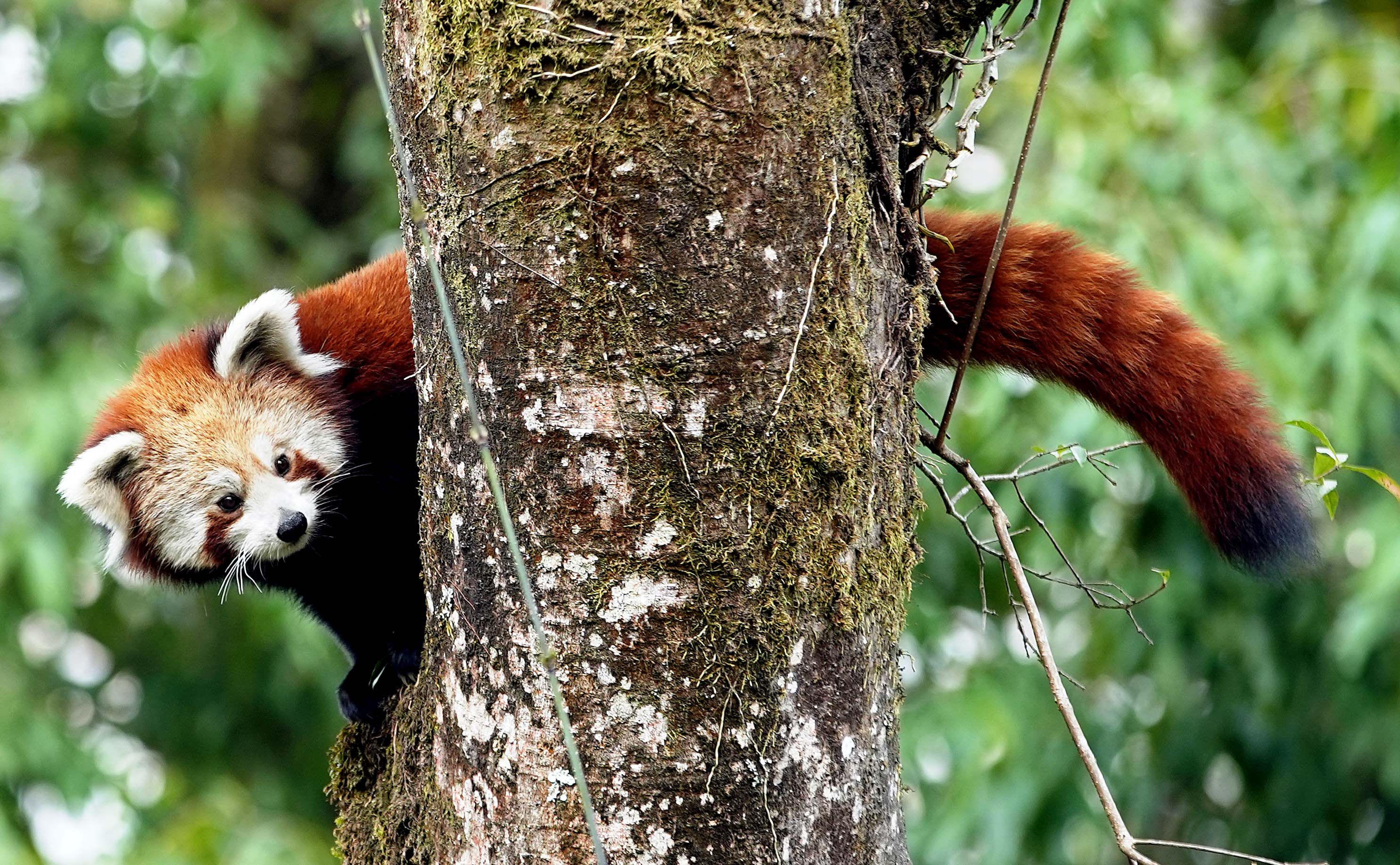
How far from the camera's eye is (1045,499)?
343 centimetres

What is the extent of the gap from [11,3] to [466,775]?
527 centimetres

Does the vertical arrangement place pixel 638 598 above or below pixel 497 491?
below

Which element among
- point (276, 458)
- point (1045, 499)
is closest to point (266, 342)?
point (276, 458)

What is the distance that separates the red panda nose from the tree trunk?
129 cm

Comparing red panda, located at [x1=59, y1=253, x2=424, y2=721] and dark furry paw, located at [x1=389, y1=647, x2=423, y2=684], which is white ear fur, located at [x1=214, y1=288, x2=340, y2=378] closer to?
red panda, located at [x1=59, y1=253, x2=424, y2=721]

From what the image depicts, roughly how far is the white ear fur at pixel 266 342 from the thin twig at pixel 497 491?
1315 millimetres

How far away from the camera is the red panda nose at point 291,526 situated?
2.71 meters

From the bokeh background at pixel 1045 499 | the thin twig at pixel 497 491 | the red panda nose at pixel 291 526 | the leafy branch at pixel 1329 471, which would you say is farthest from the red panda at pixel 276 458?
the leafy branch at pixel 1329 471

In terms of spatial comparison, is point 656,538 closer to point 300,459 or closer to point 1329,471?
point 1329,471

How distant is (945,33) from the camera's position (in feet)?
5.61

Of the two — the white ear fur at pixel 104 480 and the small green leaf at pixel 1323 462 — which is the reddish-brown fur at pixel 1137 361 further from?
the white ear fur at pixel 104 480

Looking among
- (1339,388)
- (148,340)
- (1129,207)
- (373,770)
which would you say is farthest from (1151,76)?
(148,340)

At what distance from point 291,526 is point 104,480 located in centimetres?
47

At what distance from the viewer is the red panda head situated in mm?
2758
